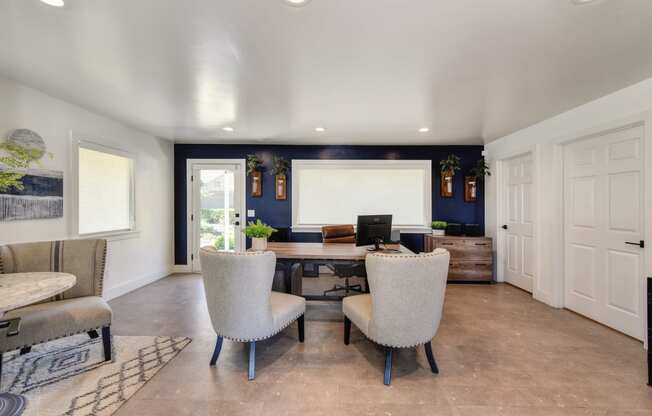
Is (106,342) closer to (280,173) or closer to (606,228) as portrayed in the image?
(280,173)

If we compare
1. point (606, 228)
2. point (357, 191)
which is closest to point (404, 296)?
point (606, 228)

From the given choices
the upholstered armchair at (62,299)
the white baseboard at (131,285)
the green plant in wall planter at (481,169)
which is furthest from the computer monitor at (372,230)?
the white baseboard at (131,285)

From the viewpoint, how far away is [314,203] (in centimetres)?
540

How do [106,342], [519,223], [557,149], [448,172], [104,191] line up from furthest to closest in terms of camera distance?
[448,172]
[519,223]
[104,191]
[557,149]
[106,342]

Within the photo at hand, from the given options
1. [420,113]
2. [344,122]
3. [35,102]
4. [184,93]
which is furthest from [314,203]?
[35,102]

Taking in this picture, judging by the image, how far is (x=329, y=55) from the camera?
2.15m

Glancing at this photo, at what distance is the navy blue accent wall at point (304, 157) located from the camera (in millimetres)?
5312

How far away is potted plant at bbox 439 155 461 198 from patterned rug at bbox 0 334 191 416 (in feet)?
14.7

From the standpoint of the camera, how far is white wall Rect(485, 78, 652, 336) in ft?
8.45

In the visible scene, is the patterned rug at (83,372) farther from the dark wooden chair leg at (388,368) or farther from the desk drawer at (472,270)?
the desk drawer at (472,270)

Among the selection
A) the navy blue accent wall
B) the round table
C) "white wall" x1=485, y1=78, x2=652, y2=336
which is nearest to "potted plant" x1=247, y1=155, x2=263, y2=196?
the navy blue accent wall

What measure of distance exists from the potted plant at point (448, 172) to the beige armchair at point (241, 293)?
3.97 metres

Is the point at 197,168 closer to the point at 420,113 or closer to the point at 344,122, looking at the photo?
the point at 344,122

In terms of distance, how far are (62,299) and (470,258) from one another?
4.97 metres
